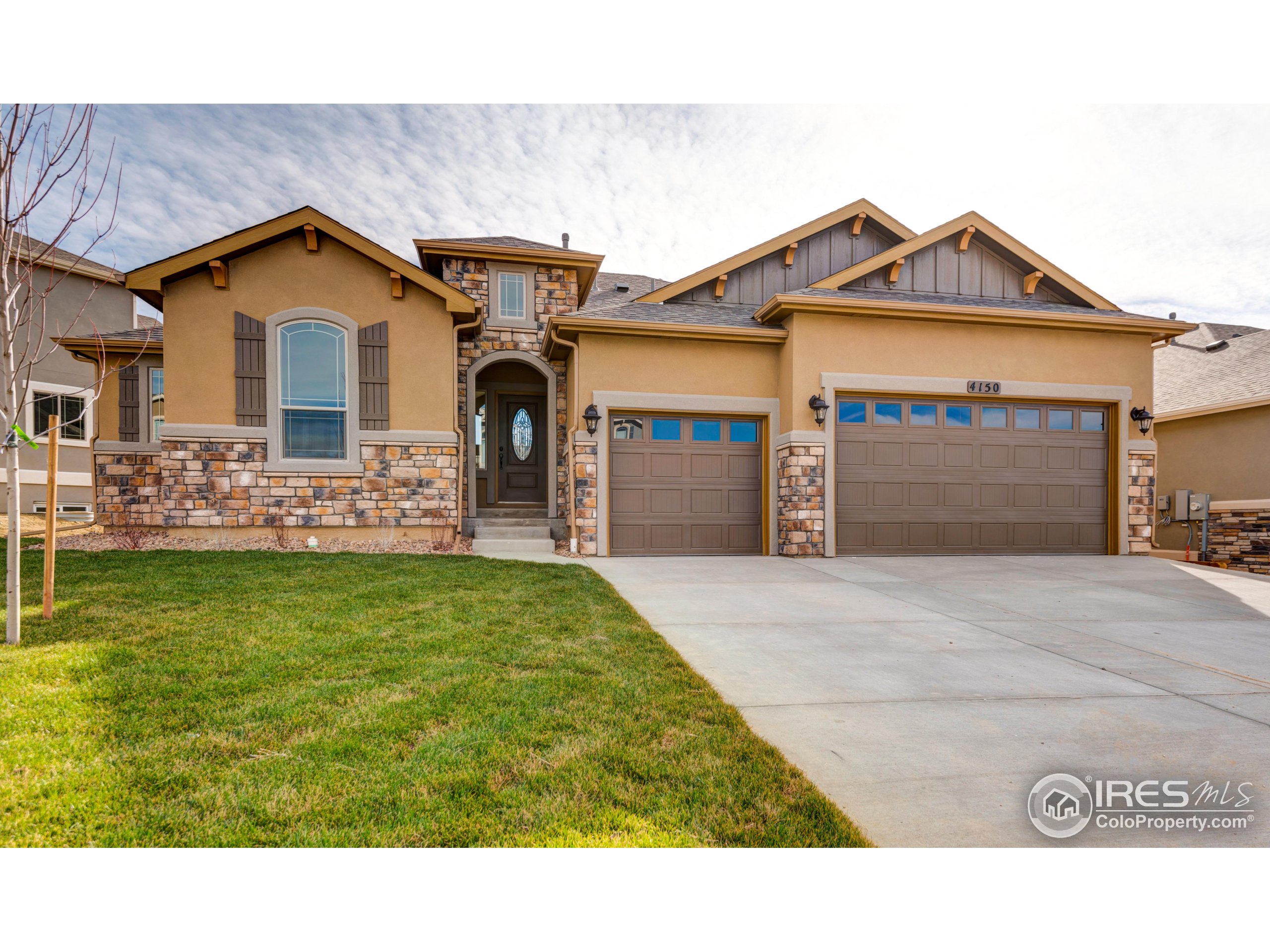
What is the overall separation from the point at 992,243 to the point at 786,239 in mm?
3762

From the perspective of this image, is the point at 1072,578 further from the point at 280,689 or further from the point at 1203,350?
the point at 1203,350

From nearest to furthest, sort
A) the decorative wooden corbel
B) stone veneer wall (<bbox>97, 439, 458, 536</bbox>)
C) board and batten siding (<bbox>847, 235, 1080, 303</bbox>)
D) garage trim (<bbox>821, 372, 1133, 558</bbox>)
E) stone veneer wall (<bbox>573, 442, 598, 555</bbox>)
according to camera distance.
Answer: the decorative wooden corbel < stone veneer wall (<bbox>97, 439, 458, 536</bbox>) < stone veneer wall (<bbox>573, 442, 598, 555</bbox>) < garage trim (<bbox>821, 372, 1133, 558</bbox>) < board and batten siding (<bbox>847, 235, 1080, 303</bbox>)

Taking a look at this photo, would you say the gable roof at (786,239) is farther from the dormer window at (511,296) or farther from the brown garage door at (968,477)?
the brown garage door at (968,477)

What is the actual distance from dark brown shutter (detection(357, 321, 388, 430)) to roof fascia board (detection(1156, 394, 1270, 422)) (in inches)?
600

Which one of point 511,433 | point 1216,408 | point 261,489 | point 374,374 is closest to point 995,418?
point 1216,408

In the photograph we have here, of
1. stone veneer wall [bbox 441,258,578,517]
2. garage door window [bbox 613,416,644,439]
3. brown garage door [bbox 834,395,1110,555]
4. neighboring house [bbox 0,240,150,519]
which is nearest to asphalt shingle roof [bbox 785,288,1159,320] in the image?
brown garage door [bbox 834,395,1110,555]

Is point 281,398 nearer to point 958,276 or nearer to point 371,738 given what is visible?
point 371,738

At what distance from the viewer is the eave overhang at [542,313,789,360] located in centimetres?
903

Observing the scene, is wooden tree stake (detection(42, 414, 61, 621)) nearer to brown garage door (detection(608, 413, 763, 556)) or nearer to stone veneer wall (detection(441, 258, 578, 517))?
brown garage door (detection(608, 413, 763, 556))

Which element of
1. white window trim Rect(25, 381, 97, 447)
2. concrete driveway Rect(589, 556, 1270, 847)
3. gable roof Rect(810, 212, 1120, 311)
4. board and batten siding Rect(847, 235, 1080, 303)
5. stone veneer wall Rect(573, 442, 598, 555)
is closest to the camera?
concrete driveway Rect(589, 556, 1270, 847)

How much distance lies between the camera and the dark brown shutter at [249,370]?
899 cm

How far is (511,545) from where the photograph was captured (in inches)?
376

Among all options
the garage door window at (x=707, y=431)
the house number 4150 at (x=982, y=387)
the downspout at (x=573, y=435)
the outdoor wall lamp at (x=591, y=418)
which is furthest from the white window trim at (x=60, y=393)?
the house number 4150 at (x=982, y=387)

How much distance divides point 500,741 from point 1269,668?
16.6 feet
